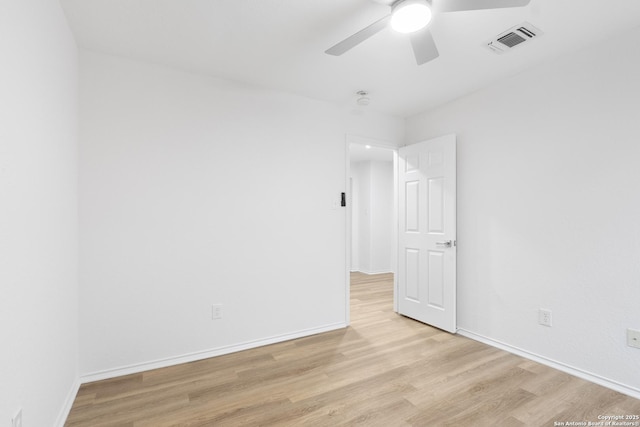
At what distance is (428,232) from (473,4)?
7.60ft

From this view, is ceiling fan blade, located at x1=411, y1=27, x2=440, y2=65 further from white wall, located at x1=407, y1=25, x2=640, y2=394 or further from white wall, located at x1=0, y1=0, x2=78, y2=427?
white wall, located at x1=0, y1=0, x2=78, y2=427

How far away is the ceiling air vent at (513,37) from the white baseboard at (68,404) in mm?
3604

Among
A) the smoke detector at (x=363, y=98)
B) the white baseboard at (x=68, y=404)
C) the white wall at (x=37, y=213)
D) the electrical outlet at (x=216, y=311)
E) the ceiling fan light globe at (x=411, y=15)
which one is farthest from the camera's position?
the smoke detector at (x=363, y=98)

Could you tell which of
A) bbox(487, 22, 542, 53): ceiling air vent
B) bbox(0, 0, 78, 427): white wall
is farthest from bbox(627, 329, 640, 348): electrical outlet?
bbox(0, 0, 78, 427): white wall

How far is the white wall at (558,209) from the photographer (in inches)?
82.8

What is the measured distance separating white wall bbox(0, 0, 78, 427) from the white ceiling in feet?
1.26

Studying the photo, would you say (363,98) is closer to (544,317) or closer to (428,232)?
(428,232)

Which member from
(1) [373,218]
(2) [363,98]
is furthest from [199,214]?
(1) [373,218]

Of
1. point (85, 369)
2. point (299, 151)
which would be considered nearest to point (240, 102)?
point (299, 151)

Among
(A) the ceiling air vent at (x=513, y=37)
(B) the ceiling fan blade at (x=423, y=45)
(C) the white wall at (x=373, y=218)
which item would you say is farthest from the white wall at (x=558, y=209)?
(C) the white wall at (x=373, y=218)

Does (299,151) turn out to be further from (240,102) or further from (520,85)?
(520,85)

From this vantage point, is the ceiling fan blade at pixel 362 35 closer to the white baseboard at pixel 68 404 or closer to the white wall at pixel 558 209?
the white wall at pixel 558 209

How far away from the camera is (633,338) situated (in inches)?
80.4

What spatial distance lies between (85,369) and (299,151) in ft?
8.10
